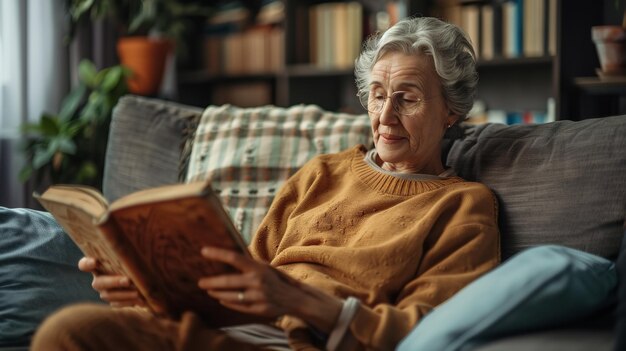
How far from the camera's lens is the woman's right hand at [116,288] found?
1.38m

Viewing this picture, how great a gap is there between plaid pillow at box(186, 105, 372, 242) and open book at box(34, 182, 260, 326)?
0.59 m

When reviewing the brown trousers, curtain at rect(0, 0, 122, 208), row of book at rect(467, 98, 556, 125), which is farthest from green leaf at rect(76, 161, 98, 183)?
the brown trousers

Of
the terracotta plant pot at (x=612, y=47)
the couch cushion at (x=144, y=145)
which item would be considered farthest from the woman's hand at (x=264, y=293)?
the terracotta plant pot at (x=612, y=47)

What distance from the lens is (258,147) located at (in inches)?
78.6

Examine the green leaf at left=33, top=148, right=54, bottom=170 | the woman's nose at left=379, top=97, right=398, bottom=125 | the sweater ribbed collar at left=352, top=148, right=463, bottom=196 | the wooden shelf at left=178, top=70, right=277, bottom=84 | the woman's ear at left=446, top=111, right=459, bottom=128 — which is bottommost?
the green leaf at left=33, top=148, right=54, bottom=170

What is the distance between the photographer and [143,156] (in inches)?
82.8

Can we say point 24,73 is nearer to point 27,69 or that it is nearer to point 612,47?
point 27,69

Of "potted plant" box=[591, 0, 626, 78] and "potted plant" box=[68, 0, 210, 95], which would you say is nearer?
"potted plant" box=[591, 0, 626, 78]

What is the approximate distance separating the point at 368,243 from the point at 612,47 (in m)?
1.28

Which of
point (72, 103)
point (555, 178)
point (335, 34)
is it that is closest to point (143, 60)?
point (72, 103)

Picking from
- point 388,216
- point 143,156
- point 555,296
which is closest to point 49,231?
point 143,156

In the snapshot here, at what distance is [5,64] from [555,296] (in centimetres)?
307

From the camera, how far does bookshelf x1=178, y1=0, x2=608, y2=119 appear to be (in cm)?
280

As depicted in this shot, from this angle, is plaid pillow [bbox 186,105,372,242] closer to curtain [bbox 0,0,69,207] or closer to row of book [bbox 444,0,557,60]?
row of book [bbox 444,0,557,60]
